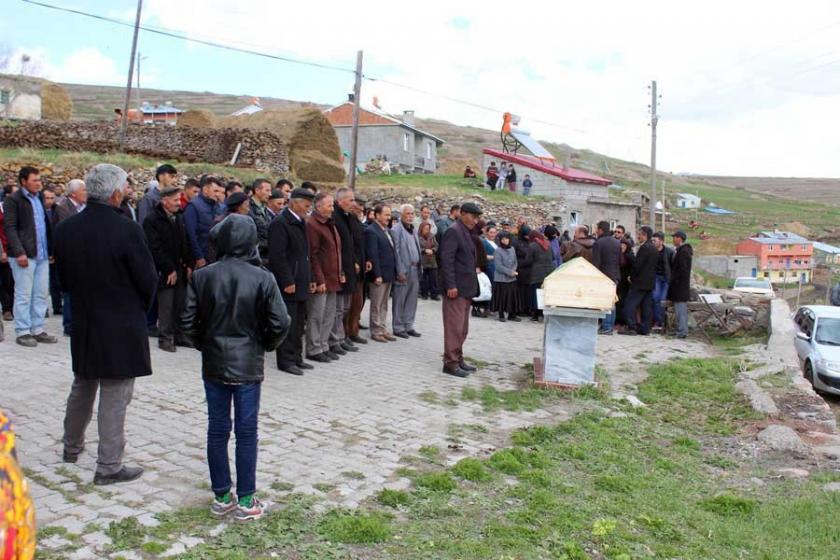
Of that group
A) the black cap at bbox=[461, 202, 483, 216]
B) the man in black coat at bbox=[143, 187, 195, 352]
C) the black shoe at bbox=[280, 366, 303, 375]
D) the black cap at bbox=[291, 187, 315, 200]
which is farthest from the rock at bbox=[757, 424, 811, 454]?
the man in black coat at bbox=[143, 187, 195, 352]

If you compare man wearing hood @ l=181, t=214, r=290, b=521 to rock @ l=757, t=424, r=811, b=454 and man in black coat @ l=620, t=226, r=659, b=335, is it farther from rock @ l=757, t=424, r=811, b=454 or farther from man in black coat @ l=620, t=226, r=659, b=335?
man in black coat @ l=620, t=226, r=659, b=335

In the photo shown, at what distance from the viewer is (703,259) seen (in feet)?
179

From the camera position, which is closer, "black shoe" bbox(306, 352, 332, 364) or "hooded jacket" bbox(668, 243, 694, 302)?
"black shoe" bbox(306, 352, 332, 364)

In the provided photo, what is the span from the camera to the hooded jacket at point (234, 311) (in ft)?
13.6

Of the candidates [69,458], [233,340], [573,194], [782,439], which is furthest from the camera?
[573,194]

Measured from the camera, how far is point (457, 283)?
855 cm

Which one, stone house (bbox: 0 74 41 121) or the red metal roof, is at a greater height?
stone house (bbox: 0 74 41 121)

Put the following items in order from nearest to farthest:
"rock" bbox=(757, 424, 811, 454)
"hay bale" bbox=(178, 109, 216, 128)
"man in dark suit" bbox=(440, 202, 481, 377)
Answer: "rock" bbox=(757, 424, 811, 454)
"man in dark suit" bbox=(440, 202, 481, 377)
"hay bale" bbox=(178, 109, 216, 128)

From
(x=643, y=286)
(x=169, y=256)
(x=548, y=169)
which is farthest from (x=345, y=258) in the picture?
(x=548, y=169)

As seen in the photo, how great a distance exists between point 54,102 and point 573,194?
110 feet

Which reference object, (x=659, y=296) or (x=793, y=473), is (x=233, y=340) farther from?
(x=659, y=296)

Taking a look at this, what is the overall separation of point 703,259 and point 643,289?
45.1m

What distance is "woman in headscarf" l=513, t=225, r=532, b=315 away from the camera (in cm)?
1380

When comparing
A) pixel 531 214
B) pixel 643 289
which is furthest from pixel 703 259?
pixel 643 289
